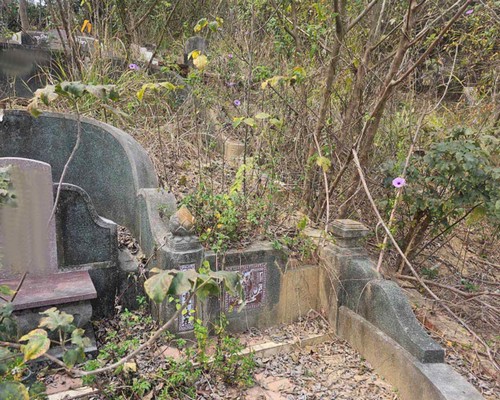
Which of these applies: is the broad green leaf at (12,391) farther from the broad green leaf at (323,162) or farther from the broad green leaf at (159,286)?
the broad green leaf at (323,162)

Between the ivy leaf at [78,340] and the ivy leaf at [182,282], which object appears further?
the ivy leaf at [78,340]

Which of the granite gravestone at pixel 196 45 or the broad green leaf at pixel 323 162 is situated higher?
the granite gravestone at pixel 196 45

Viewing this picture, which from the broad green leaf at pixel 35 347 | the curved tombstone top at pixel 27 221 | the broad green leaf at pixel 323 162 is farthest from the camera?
the broad green leaf at pixel 323 162

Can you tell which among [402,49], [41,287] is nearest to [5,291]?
[41,287]

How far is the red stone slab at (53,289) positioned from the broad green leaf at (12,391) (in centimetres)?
137

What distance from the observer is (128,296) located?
3.49 m

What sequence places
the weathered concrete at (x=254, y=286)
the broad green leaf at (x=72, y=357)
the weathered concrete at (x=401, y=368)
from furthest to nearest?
1. the weathered concrete at (x=254, y=286)
2. the weathered concrete at (x=401, y=368)
3. the broad green leaf at (x=72, y=357)

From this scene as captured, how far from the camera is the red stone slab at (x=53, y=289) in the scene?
2.78 metres

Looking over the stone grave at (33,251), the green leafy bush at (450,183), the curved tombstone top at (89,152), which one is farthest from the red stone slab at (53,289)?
the green leafy bush at (450,183)

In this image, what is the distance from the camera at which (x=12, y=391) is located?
145cm

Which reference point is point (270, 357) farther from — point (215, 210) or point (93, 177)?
point (93, 177)

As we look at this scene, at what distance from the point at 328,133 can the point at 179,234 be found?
205cm

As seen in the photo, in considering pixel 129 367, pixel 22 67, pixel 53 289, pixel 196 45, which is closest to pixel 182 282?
pixel 129 367

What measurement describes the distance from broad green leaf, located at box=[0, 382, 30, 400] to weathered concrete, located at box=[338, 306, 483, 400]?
2.32m
